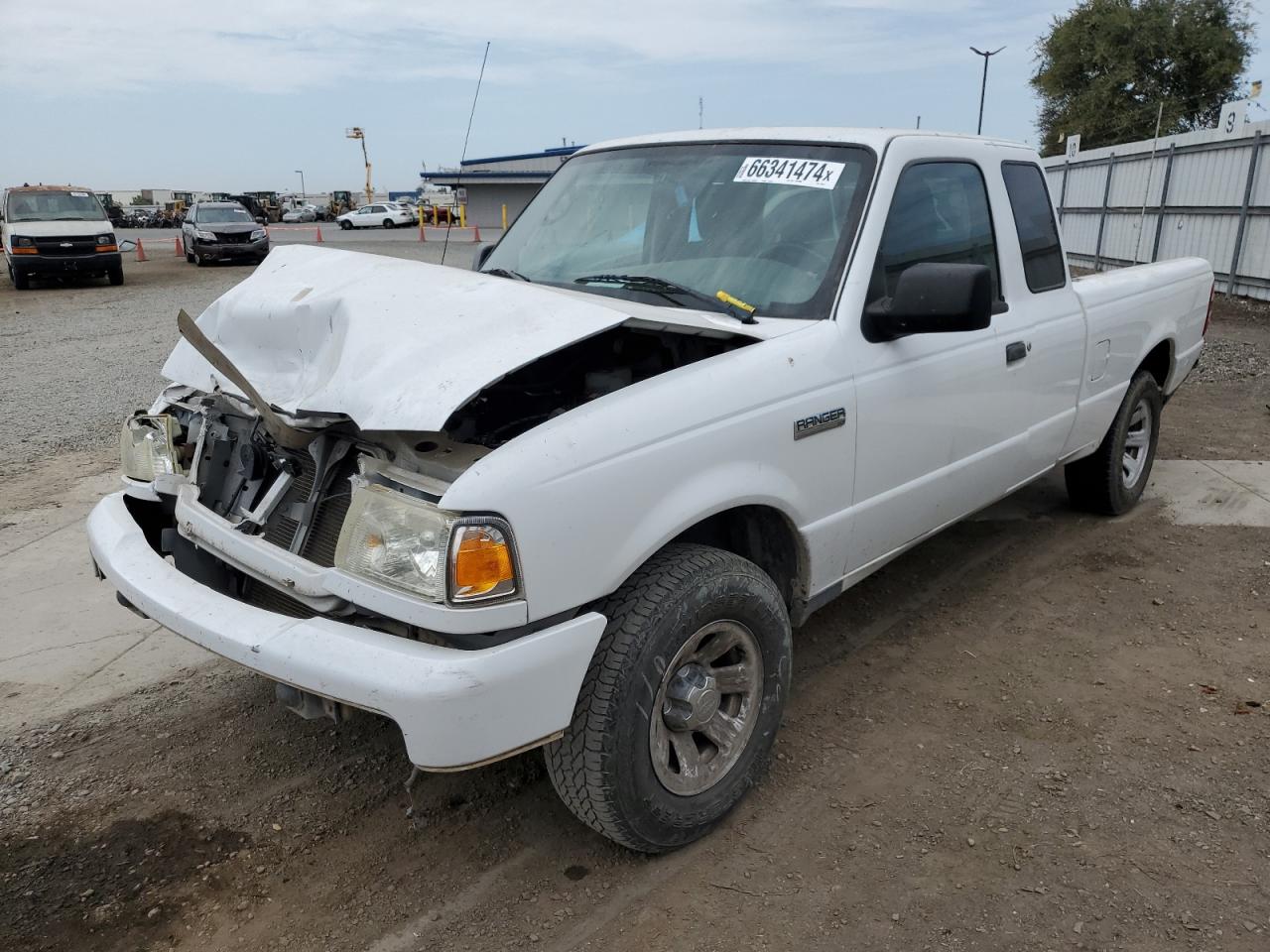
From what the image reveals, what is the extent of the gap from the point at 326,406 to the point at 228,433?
691mm

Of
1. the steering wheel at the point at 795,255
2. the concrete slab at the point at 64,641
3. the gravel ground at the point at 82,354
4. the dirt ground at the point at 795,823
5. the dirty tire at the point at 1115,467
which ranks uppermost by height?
the steering wheel at the point at 795,255

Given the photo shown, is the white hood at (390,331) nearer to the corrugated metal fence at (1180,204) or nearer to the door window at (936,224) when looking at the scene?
the door window at (936,224)

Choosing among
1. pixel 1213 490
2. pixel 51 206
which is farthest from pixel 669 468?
pixel 51 206

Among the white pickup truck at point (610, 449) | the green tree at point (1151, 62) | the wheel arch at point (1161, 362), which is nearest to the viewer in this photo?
the white pickup truck at point (610, 449)

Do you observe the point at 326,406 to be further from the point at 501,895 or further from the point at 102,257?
the point at 102,257

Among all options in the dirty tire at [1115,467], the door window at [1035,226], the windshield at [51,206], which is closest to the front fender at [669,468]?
the door window at [1035,226]

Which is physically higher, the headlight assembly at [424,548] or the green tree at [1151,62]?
the green tree at [1151,62]

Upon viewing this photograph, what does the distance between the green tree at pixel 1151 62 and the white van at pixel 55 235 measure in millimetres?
34078

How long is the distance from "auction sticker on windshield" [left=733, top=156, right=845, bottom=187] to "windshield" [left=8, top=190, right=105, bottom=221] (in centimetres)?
1930

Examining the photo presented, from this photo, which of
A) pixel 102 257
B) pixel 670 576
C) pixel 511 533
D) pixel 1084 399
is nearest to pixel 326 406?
pixel 511 533

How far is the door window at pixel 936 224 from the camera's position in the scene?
332 centimetres

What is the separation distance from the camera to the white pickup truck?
2262 mm

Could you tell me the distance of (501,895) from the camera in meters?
2.61

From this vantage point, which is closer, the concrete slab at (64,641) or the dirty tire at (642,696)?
the dirty tire at (642,696)
